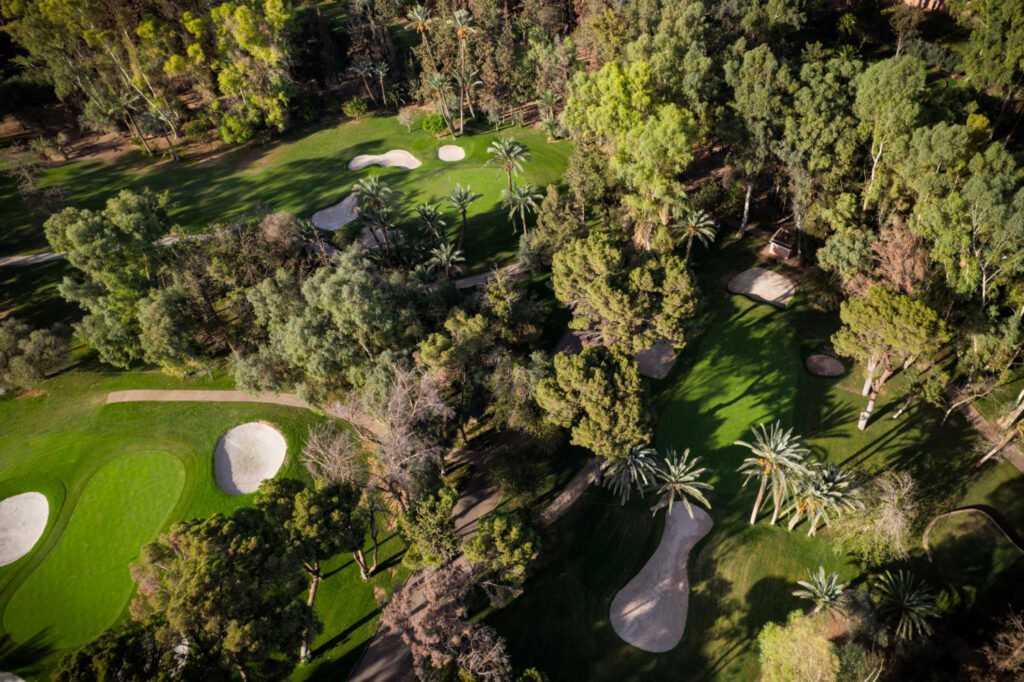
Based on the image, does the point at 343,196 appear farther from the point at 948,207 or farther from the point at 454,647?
the point at 948,207

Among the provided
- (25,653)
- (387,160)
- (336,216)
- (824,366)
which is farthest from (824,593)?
(387,160)

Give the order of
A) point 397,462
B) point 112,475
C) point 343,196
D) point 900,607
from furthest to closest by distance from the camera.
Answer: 1. point 343,196
2. point 112,475
3. point 397,462
4. point 900,607

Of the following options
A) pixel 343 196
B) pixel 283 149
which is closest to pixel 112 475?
pixel 343 196

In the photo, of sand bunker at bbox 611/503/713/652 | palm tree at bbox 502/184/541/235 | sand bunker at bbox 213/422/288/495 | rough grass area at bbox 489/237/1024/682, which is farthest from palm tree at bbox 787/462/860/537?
sand bunker at bbox 213/422/288/495

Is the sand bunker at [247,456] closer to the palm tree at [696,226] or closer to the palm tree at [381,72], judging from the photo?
the palm tree at [696,226]

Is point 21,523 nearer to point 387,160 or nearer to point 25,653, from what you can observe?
point 25,653

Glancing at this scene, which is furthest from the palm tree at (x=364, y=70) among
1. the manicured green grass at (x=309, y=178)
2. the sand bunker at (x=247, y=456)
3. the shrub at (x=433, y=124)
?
the sand bunker at (x=247, y=456)
